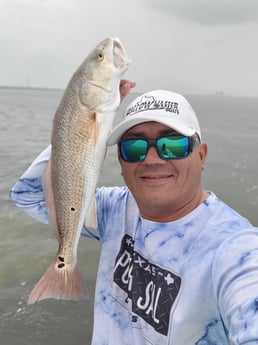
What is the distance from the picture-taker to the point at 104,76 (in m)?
2.38

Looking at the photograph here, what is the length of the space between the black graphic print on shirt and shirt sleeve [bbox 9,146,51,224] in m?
0.85

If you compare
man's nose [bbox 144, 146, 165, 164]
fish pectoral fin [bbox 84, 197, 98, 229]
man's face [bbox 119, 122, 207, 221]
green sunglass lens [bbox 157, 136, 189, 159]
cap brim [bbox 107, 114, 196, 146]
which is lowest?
fish pectoral fin [bbox 84, 197, 98, 229]

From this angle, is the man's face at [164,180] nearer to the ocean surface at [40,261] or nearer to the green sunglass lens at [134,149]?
the green sunglass lens at [134,149]

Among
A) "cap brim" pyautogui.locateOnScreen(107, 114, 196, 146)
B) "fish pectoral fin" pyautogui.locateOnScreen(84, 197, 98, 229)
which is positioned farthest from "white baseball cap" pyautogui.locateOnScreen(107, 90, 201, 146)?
"fish pectoral fin" pyautogui.locateOnScreen(84, 197, 98, 229)

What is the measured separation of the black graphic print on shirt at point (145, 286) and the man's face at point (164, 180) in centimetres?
30

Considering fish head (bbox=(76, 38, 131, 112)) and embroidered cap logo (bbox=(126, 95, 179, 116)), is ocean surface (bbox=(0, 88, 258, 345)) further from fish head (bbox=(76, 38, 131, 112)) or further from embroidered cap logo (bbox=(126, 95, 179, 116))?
embroidered cap logo (bbox=(126, 95, 179, 116))

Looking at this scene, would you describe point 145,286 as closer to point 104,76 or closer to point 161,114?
point 161,114

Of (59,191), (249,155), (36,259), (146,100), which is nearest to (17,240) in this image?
(36,259)

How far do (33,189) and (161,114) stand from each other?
4.08 ft

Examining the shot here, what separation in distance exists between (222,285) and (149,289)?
497mm

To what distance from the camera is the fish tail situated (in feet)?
8.09

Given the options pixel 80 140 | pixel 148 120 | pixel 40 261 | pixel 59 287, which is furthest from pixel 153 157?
pixel 40 261

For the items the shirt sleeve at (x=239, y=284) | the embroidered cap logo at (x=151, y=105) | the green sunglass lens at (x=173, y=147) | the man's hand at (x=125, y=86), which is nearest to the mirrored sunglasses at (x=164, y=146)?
the green sunglass lens at (x=173, y=147)

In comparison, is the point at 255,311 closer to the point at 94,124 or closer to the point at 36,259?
the point at 94,124
